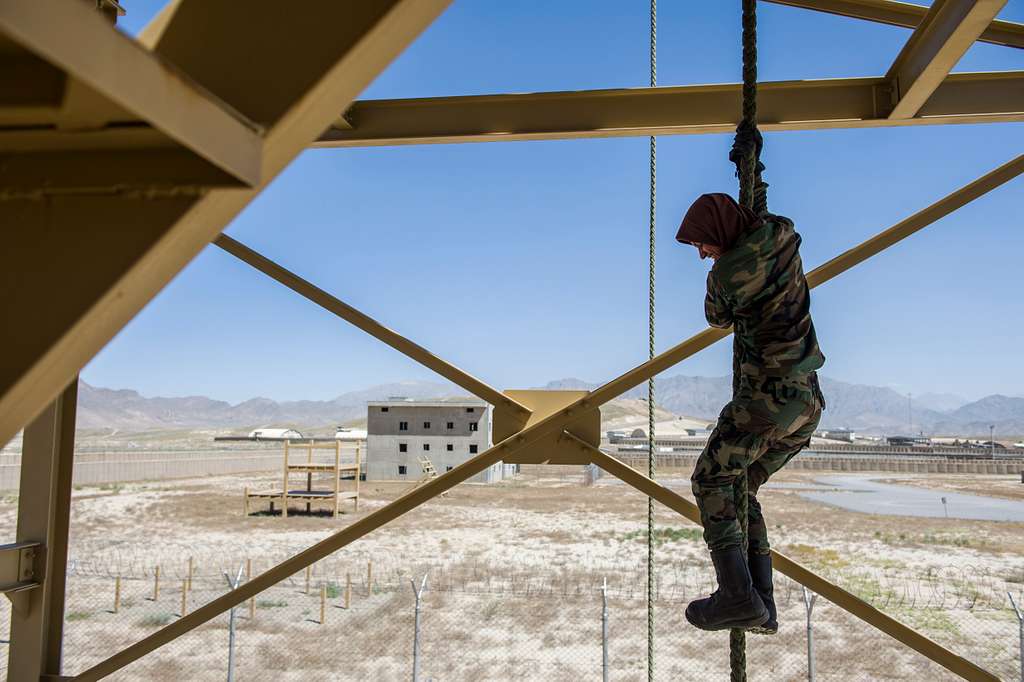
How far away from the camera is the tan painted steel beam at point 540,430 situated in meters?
3.79

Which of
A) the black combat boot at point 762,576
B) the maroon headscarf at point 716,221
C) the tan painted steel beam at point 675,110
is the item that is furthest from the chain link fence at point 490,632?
the maroon headscarf at point 716,221

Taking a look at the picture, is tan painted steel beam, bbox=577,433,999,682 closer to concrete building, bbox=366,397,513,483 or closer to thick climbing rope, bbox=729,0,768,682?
thick climbing rope, bbox=729,0,768,682

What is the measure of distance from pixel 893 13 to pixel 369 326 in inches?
127

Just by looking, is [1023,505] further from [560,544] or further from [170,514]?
[170,514]

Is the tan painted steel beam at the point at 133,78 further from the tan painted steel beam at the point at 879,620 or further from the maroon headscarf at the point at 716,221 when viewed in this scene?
the tan painted steel beam at the point at 879,620

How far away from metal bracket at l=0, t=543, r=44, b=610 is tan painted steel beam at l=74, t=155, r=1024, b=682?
52 centimetres

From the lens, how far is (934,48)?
3264 mm

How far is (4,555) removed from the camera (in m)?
3.63

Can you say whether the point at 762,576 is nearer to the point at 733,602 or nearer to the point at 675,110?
the point at 733,602

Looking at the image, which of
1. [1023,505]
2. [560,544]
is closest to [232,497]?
[560,544]

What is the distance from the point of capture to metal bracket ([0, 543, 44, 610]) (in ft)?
11.9

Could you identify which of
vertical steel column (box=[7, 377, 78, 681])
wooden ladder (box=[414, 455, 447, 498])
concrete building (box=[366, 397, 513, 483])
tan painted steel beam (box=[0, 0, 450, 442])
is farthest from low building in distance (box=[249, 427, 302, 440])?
tan painted steel beam (box=[0, 0, 450, 442])

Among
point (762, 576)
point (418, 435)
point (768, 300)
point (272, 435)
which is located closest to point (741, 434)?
point (768, 300)

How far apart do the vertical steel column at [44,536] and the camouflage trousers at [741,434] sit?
10.5 feet
